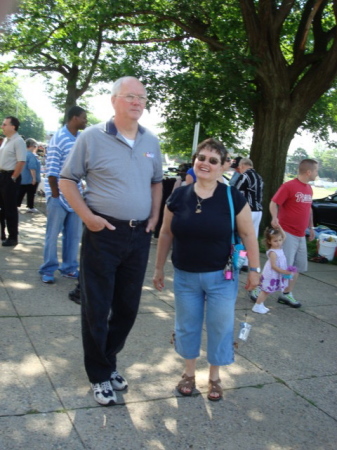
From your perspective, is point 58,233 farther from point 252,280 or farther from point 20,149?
point 252,280

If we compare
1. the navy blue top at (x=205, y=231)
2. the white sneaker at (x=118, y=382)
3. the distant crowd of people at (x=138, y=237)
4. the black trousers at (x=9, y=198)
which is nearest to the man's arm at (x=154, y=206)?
the distant crowd of people at (x=138, y=237)

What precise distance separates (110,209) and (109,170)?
242 mm

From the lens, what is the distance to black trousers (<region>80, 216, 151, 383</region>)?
322cm

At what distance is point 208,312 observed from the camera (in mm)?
3504

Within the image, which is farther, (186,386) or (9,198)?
(9,198)

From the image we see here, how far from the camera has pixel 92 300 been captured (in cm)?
326

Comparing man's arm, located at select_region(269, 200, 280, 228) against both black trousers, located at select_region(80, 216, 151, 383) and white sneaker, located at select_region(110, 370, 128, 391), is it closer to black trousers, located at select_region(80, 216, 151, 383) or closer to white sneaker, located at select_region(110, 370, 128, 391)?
black trousers, located at select_region(80, 216, 151, 383)

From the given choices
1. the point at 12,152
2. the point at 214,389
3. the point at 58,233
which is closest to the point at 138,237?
the point at 214,389

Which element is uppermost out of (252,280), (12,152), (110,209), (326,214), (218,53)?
(218,53)

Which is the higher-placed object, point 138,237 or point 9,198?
point 138,237

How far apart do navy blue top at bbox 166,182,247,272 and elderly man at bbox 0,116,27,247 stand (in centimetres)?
452

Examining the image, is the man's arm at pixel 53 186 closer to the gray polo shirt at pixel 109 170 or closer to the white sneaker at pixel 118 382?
the gray polo shirt at pixel 109 170

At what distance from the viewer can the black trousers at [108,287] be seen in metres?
3.22

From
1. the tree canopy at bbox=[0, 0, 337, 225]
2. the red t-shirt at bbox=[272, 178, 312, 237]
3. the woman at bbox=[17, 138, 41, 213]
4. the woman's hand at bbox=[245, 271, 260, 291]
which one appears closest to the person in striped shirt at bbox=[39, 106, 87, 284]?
the red t-shirt at bbox=[272, 178, 312, 237]
